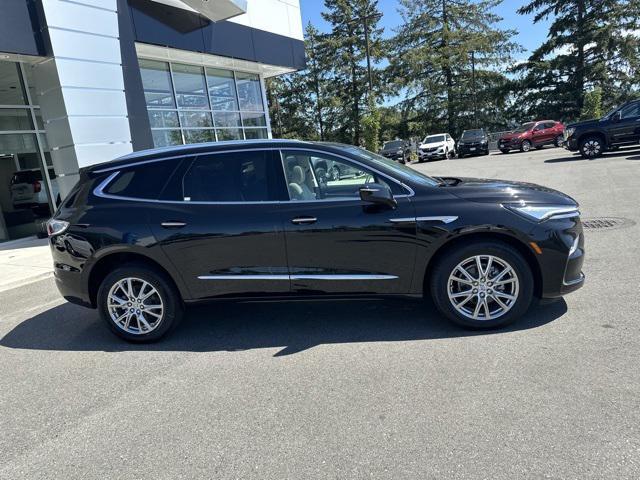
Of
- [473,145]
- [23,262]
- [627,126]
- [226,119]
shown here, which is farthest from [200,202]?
[473,145]

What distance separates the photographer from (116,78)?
10773 mm

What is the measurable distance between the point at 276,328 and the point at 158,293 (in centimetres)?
114

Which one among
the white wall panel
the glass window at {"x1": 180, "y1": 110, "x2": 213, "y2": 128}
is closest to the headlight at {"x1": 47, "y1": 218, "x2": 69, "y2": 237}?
the glass window at {"x1": 180, "y1": 110, "x2": 213, "y2": 128}

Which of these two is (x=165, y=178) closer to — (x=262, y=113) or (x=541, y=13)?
(x=262, y=113)

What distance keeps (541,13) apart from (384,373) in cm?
4462

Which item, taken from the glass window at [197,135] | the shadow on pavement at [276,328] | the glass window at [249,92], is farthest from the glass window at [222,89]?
the shadow on pavement at [276,328]

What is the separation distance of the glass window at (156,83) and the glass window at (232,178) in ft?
35.1

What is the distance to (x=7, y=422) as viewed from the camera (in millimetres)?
3289

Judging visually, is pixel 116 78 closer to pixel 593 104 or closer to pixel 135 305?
pixel 135 305

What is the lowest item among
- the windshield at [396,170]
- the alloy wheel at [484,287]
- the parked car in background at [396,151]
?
the alloy wheel at [484,287]

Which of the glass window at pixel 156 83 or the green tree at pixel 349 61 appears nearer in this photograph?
the glass window at pixel 156 83

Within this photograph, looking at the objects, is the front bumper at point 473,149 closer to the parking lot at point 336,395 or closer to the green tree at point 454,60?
the green tree at point 454,60

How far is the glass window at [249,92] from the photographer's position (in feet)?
55.5

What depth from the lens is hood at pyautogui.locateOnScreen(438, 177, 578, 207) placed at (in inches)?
156
